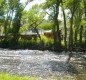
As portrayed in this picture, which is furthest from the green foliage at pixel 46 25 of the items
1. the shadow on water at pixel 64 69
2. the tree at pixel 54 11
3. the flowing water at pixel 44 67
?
the shadow on water at pixel 64 69

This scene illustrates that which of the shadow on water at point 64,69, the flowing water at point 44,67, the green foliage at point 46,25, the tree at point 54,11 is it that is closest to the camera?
the flowing water at point 44,67

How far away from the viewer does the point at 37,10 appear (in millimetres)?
80125

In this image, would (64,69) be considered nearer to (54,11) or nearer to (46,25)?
(54,11)

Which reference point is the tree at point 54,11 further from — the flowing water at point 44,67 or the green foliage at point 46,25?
the flowing water at point 44,67

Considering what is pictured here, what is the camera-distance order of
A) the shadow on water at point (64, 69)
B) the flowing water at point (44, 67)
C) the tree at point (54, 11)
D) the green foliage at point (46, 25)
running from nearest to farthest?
the flowing water at point (44, 67), the shadow on water at point (64, 69), the tree at point (54, 11), the green foliage at point (46, 25)

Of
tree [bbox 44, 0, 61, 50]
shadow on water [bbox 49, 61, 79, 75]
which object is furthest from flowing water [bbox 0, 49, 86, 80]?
tree [bbox 44, 0, 61, 50]

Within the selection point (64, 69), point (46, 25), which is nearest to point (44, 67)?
point (64, 69)

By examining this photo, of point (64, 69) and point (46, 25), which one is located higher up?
point (46, 25)

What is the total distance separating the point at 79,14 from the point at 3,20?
68.0 ft

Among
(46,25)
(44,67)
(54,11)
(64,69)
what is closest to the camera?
(64,69)

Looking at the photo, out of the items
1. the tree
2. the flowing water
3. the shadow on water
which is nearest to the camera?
the flowing water

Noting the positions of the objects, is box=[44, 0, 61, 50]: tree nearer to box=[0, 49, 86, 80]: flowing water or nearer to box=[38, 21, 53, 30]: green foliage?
box=[38, 21, 53, 30]: green foliage

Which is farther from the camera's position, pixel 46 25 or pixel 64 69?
pixel 46 25

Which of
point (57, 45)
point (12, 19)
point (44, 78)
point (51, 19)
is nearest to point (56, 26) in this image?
point (51, 19)
